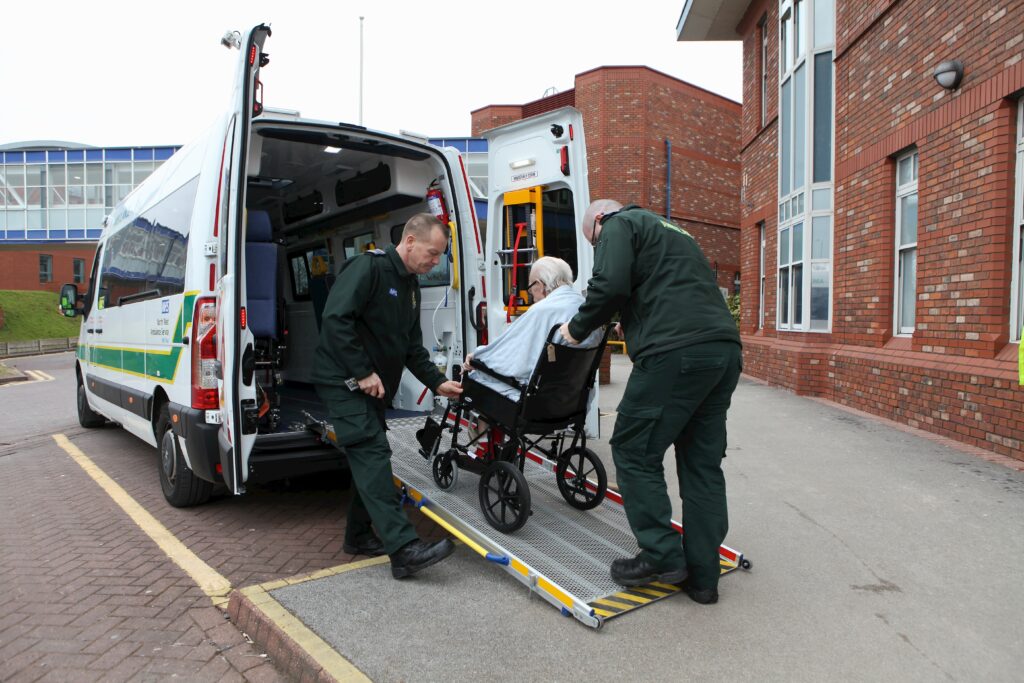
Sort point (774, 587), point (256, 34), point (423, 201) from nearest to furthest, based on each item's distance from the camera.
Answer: point (774, 587)
point (256, 34)
point (423, 201)

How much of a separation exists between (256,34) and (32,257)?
51093mm

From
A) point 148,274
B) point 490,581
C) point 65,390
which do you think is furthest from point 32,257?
point 490,581

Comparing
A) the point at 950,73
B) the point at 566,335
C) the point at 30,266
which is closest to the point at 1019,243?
the point at 950,73

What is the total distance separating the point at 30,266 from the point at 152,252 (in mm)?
49103

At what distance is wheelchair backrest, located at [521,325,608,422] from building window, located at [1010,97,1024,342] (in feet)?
14.4

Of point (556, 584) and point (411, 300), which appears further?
point (411, 300)

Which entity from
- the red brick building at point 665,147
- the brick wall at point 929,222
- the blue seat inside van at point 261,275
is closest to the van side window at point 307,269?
the blue seat inside van at point 261,275

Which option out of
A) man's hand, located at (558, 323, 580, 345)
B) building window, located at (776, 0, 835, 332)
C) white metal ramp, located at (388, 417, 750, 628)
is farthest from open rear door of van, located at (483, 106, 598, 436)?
building window, located at (776, 0, 835, 332)

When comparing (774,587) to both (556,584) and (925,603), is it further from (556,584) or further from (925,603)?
(556,584)

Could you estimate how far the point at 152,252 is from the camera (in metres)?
5.43

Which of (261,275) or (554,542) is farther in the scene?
(261,275)

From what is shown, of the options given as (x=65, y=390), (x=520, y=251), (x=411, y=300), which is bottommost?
(x=65, y=390)

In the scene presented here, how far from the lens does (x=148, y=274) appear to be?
17.8 ft

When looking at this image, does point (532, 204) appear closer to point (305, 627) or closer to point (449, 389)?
point (449, 389)
